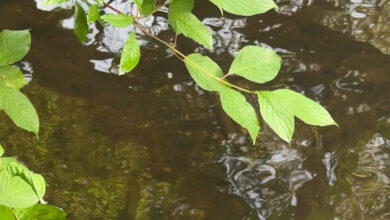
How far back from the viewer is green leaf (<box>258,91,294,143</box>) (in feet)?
2.90

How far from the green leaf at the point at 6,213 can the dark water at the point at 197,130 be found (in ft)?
3.88

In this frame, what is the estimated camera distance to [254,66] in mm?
957

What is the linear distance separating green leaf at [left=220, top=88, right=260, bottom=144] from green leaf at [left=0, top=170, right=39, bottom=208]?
1.12 feet

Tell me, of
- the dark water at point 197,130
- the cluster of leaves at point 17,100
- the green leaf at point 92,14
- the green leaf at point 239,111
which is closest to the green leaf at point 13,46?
the cluster of leaves at point 17,100

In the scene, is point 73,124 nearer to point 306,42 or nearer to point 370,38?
point 306,42

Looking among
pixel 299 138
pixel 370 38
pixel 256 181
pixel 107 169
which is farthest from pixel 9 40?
pixel 370 38

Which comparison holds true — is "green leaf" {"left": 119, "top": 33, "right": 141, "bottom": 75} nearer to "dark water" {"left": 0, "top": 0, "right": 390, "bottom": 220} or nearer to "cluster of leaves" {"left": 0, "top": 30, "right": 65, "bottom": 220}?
"cluster of leaves" {"left": 0, "top": 30, "right": 65, "bottom": 220}

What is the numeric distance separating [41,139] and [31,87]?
27cm

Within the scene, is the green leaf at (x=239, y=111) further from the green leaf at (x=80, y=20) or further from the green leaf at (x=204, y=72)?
the green leaf at (x=80, y=20)

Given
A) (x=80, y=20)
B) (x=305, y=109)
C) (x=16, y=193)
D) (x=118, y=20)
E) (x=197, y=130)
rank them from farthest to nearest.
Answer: (x=197, y=130)
(x=80, y=20)
(x=118, y=20)
(x=305, y=109)
(x=16, y=193)

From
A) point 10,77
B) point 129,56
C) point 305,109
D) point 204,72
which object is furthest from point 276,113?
point 10,77

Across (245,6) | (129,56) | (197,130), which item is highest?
(245,6)

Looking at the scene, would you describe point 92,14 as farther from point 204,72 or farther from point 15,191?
point 15,191

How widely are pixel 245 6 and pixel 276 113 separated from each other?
183 mm
